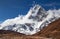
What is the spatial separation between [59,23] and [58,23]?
175cm

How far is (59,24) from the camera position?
603 ft

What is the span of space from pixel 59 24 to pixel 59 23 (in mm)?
1128

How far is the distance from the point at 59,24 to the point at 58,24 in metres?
0.92

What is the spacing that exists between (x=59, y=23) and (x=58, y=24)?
1632 mm

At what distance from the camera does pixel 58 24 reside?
18350cm

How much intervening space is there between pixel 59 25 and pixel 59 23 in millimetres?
5645

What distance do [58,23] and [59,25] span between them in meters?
7.17

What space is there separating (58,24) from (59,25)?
175 inches

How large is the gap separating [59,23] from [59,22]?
1412mm

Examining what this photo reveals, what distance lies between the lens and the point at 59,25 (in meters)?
179

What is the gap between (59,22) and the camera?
18562 centimetres

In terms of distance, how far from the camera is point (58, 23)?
611ft
